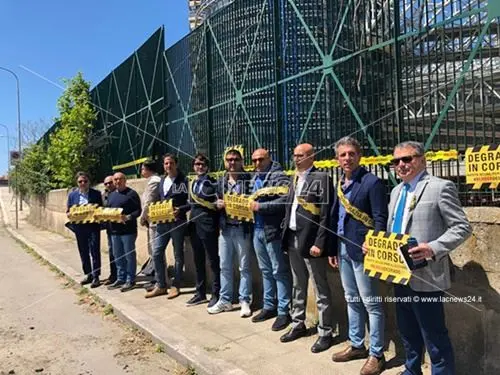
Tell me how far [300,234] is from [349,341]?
1.16m

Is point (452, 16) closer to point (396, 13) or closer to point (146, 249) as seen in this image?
point (396, 13)

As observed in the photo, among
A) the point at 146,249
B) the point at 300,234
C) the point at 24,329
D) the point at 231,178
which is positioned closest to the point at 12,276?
the point at 146,249

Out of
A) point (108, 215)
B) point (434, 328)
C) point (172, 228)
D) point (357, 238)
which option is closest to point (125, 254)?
point (108, 215)

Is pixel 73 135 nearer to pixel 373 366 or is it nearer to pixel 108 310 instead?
pixel 108 310

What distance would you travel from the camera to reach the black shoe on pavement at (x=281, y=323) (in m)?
5.35

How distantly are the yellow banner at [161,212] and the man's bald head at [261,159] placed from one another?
Answer: 1.77 m

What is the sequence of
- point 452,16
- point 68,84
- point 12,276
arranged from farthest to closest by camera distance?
point 68,84 → point 12,276 → point 452,16

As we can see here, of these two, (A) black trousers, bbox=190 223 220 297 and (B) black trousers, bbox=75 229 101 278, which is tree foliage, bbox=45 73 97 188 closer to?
(B) black trousers, bbox=75 229 101 278

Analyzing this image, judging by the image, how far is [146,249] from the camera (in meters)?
9.71

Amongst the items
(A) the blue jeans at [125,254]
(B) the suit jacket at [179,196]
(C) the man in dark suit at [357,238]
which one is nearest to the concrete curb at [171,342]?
(A) the blue jeans at [125,254]

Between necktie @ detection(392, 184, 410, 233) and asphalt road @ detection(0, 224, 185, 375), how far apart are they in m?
2.42

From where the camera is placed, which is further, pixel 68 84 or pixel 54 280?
pixel 68 84

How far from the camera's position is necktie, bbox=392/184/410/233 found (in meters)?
3.65

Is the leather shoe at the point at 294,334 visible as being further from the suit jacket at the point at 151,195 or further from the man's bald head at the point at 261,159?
the suit jacket at the point at 151,195
